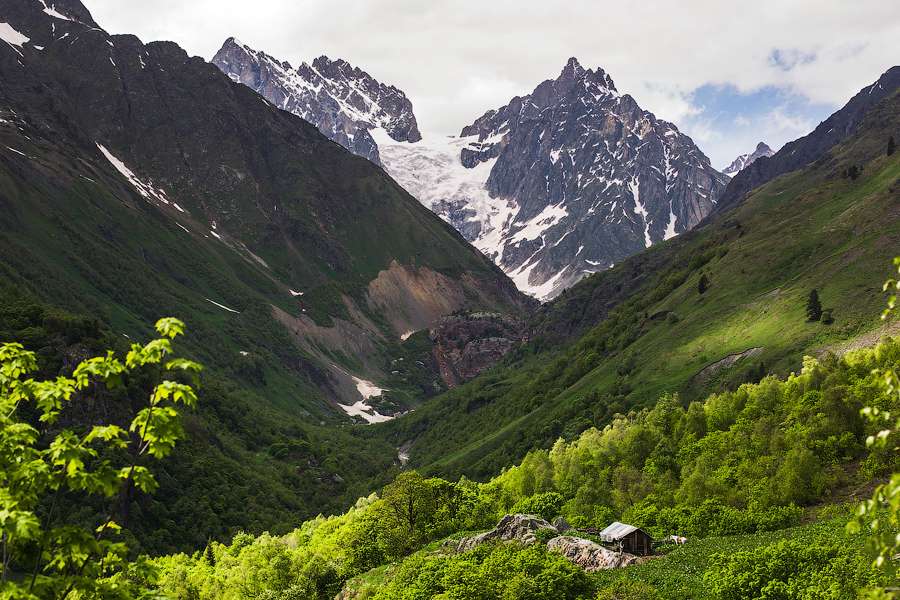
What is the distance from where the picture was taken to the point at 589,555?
50.8 meters

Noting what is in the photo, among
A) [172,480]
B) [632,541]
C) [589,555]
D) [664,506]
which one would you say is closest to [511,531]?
[589,555]

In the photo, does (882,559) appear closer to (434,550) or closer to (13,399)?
(13,399)

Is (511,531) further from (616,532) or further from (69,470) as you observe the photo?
(69,470)

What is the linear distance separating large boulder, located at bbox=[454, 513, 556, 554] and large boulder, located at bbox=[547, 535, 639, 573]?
13.2 feet

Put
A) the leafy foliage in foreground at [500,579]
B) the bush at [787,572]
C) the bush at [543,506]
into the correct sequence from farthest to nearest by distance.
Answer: the bush at [543,506], the leafy foliage in foreground at [500,579], the bush at [787,572]

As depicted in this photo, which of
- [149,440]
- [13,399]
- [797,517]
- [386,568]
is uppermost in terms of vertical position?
[13,399]

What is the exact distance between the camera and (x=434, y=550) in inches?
2542

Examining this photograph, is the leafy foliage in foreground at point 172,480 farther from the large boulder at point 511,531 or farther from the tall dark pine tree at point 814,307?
the tall dark pine tree at point 814,307

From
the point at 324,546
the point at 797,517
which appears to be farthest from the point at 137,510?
the point at 797,517

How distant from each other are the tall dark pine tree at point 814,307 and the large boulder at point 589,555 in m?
92.5

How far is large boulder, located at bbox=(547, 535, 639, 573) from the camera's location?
49.4 m

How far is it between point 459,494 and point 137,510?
9254cm

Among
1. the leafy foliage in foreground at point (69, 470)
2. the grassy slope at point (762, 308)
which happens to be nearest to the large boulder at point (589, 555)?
the leafy foliage in foreground at point (69, 470)

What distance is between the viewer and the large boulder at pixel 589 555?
49.4 meters
